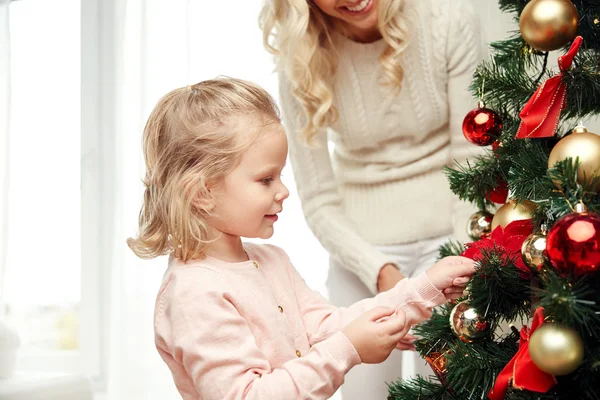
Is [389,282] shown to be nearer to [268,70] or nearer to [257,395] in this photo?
[257,395]

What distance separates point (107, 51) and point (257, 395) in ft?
5.96

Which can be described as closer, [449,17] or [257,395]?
[257,395]

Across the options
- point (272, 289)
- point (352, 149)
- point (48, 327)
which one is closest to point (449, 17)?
point (352, 149)

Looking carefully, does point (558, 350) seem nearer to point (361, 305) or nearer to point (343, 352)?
point (343, 352)

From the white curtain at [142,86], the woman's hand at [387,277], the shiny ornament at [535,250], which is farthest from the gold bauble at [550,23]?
the white curtain at [142,86]

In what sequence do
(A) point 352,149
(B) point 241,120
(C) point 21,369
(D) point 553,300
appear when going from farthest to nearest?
(C) point 21,369, (A) point 352,149, (B) point 241,120, (D) point 553,300

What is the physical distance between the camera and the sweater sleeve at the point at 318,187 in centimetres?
153

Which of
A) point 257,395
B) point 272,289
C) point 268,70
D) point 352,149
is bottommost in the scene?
point 257,395

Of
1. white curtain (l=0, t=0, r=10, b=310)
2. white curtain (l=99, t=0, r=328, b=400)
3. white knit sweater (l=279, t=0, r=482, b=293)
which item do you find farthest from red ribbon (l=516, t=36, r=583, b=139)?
white curtain (l=0, t=0, r=10, b=310)

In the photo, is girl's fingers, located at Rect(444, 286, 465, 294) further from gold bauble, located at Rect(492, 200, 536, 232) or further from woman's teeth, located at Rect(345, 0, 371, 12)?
woman's teeth, located at Rect(345, 0, 371, 12)

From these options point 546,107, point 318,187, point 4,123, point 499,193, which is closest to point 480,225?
point 499,193

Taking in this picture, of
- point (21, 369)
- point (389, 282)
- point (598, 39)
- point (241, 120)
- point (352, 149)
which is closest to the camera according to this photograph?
point (598, 39)

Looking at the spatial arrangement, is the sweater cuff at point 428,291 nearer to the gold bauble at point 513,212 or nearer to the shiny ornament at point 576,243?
the gold bauble at point 513,212

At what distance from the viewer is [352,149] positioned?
5.21 feet
